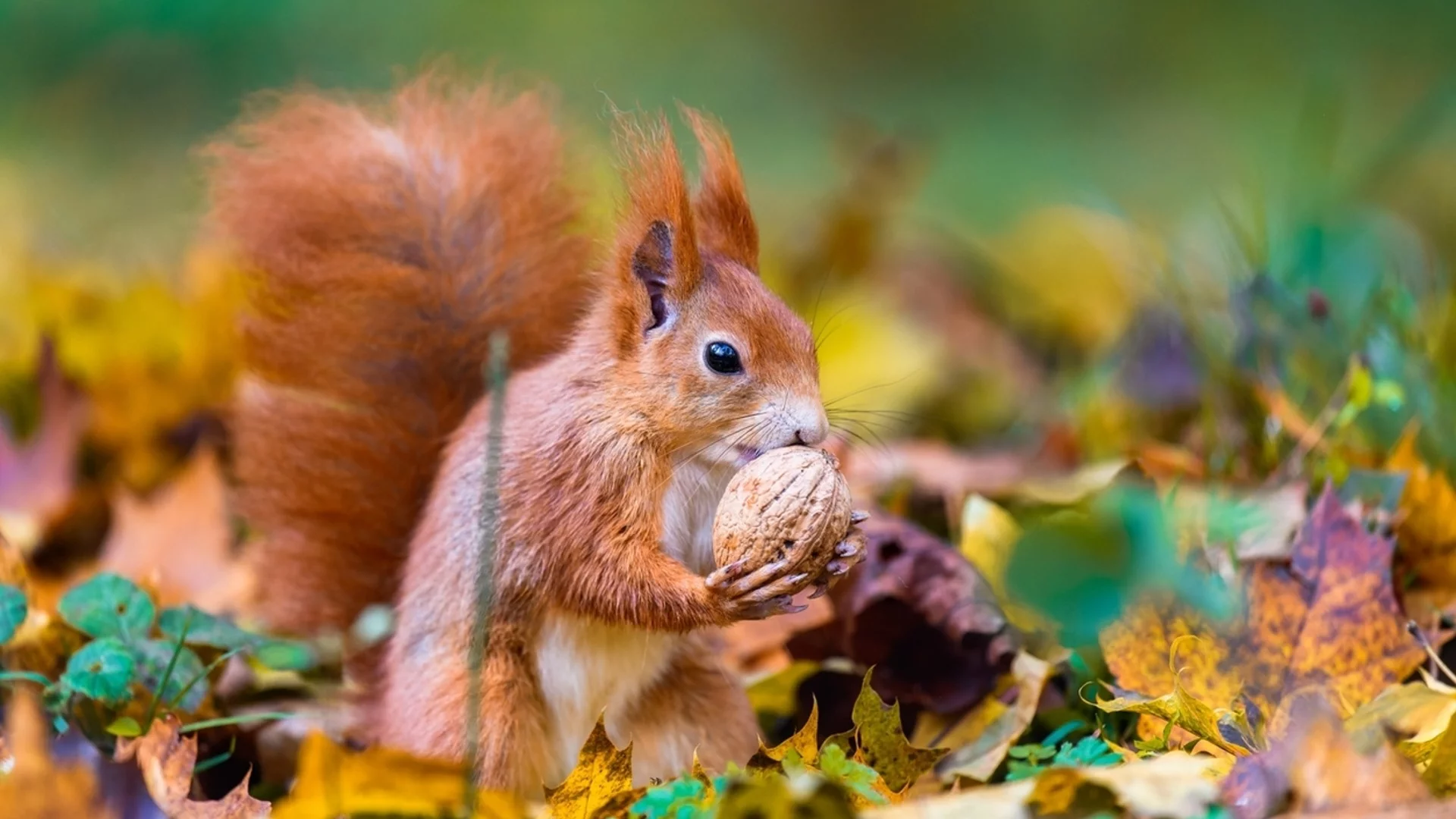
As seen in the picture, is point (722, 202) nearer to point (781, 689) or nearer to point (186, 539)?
point (781, 689)

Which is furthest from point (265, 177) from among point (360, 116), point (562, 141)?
point (562, 141)

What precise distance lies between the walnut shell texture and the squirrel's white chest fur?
0.08 metres

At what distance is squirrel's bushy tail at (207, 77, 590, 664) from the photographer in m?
1.60

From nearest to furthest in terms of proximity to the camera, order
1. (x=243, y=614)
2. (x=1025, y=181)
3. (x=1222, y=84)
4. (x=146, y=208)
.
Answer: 1. (x=243, y=614)
2. (x=146, y=208)
3. (x=1025, y=181)
4. (x=1222, y=84)

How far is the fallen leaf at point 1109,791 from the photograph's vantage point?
1.04m

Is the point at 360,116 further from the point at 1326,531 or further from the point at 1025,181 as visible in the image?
the point at 1025,181

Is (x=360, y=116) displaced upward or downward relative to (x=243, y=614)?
upward

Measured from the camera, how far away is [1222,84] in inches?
201

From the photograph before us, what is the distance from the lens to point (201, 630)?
1.56 metres

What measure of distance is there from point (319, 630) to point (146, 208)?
2583 millimetres

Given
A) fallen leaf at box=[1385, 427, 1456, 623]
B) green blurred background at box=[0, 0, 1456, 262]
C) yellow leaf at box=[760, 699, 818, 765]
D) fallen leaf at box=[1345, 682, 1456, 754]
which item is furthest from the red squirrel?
green blurred background at box=[0, 0, 1456, 262]

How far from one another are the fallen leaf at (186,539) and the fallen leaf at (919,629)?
845mm

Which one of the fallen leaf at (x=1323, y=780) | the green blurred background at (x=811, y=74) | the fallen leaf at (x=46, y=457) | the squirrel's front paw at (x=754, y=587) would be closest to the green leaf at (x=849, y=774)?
the squirrel's front paw at (x=754, y=587)

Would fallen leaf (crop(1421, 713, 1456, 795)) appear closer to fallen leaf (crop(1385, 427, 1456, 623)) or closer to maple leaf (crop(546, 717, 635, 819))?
fallen leaf (crop(1385, 427, 1456, 623))
